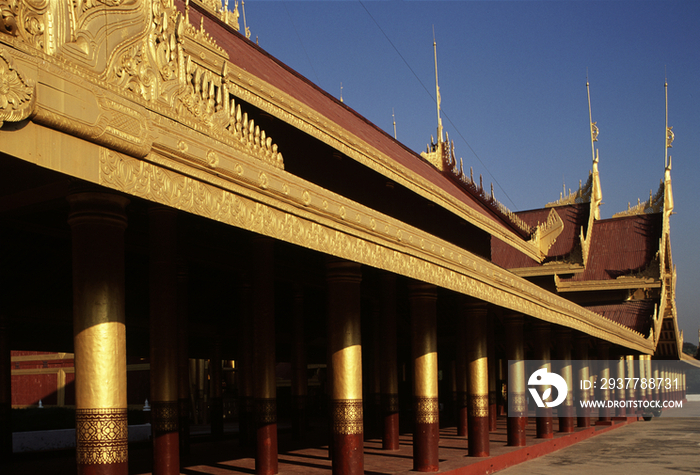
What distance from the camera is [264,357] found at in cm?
968

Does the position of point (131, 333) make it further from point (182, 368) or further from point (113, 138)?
point (113, 138)

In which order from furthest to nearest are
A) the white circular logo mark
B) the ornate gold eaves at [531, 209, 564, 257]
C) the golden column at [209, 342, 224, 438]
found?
the ornate gold eaves at [531, 209, 564, 257] < the white circular logo mark < the golden column at [209, 342, 224, 438]

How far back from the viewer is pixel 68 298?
1281 centimetres

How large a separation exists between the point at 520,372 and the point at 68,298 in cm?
911

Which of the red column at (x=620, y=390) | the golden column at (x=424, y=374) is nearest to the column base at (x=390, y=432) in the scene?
the golden column at (x=424, y=374)

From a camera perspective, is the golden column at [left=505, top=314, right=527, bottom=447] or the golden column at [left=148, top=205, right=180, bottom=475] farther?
the golden column at [left=505, top=314, right=527, bottom=447]

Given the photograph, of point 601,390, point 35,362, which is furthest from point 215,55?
point 35,362

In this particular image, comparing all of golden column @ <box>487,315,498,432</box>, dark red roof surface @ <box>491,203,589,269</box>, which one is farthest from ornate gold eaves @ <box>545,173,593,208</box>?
golden column @ <box>487,315,498,432</box>

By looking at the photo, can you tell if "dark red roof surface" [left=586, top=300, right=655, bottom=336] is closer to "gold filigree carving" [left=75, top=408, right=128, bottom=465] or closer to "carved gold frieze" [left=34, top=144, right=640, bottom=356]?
"carved gold frieze" [left=34, top=144, right=640, bottom=356]

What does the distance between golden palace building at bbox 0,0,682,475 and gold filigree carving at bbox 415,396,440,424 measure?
0.11ft

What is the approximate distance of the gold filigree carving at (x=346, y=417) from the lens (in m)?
8.41

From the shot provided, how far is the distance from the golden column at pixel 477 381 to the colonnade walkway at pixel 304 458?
33cm

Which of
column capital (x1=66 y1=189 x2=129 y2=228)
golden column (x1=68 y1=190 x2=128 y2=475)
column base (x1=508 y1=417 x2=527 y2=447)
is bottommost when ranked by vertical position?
column base (x1=508 y1=417 x2=527 y2=447)

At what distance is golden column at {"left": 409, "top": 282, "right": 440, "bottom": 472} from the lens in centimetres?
1066
